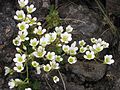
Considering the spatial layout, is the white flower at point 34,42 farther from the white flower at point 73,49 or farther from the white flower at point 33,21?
the white flower at point 73,49

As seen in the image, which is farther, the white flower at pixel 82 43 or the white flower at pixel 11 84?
the white flower at pixel 82 43

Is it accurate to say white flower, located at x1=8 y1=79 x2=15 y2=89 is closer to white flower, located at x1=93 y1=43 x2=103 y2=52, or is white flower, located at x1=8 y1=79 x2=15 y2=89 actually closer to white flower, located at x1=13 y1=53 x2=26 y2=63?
white flower, located at x1=13 y1=53 x2=26 y2=63

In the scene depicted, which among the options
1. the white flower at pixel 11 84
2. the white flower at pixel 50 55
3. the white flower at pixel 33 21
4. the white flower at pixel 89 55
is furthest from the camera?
the white flower at pixel 33 21

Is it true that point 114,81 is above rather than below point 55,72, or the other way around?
below

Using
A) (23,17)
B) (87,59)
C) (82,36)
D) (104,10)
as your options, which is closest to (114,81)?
(87,59)

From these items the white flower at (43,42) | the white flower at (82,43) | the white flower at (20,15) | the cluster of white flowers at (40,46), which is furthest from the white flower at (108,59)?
the white flower at (20,15)

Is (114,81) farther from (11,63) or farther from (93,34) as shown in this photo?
(11,63)
